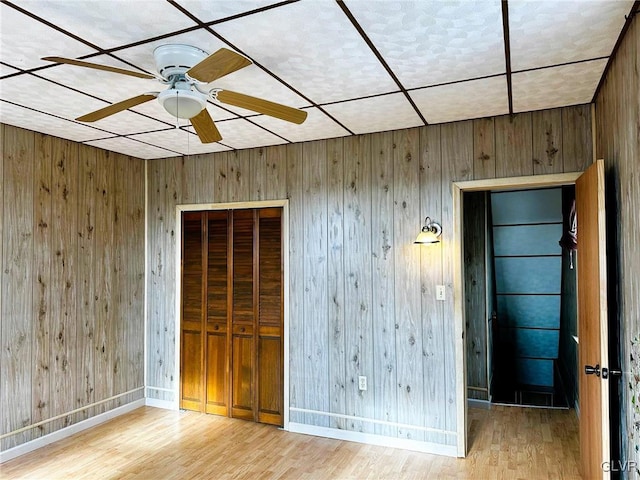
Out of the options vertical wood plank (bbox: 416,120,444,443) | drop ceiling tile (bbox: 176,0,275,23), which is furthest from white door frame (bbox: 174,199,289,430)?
drop ceiling tile (bbox: 176,0,275,23)

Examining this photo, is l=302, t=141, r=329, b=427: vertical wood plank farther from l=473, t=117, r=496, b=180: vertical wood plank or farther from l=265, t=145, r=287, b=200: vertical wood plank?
l=473, t=117, r=496, b=180: vertical wood plank

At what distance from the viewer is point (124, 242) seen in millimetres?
4660

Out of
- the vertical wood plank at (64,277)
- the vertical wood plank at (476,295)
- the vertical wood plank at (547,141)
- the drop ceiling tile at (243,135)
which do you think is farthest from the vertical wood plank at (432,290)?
the vertical wood plank at (64,277)

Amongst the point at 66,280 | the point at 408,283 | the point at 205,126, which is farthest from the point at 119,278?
the point at 408,283

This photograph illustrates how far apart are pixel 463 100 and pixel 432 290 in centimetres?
148

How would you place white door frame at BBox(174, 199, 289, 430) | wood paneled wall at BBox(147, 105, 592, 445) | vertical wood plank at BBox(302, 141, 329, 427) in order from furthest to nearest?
white door frame at BBox(174, 199, 289, 430), vertical wood plank at BBox(302, 141, 329, 427), wood paneled wall at BBox(147, 105, 592, 445)

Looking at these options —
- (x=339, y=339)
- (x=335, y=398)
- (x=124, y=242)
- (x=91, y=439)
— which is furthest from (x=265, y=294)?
(x=91, y=439)

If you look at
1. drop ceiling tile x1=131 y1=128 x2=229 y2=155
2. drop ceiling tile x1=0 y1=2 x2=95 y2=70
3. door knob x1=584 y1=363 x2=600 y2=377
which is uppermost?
drop ceiling tile x1=131 y1=128 x2=229 y2=155

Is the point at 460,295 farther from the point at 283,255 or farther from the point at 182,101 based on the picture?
the point at 182,101

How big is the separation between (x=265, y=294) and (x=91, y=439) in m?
1.93

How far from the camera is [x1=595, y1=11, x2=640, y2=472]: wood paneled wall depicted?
2037 mm

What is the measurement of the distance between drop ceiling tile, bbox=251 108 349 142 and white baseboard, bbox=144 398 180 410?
2.95m

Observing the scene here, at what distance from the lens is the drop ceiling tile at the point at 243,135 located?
359cm

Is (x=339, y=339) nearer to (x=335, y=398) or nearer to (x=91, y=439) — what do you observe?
(x=335, y=398)
